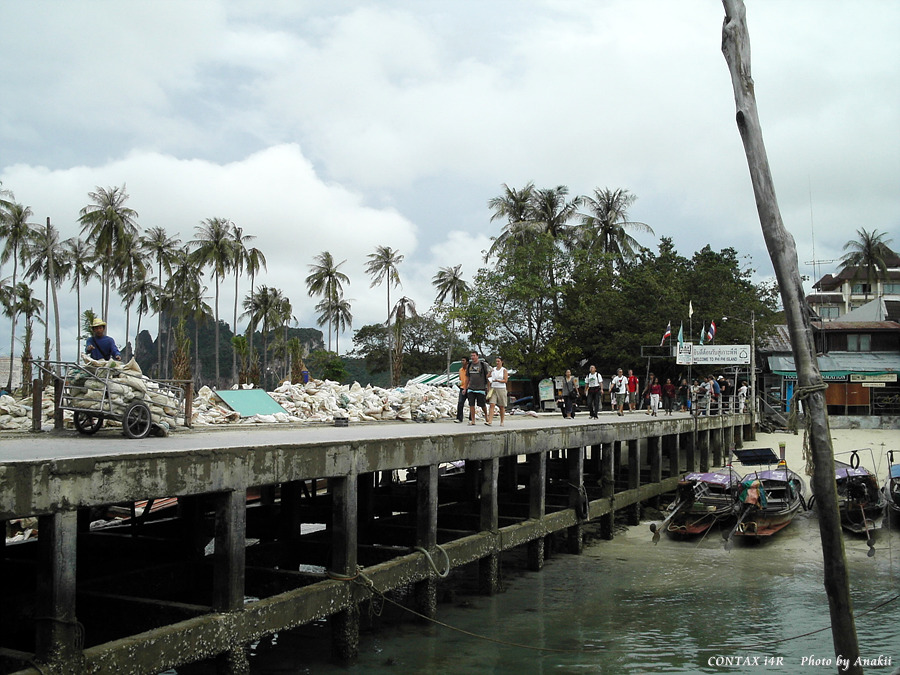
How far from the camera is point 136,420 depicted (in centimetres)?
1022

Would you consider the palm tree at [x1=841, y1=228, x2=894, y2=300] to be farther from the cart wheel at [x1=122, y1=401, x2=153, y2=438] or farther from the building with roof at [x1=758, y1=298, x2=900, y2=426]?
the cart wheel at [x1=122, y1=401, x2=153, y2=438]

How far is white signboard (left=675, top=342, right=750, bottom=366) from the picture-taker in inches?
1246

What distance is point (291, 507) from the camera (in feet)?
44.8

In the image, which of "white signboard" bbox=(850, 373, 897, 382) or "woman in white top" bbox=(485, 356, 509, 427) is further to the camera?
"white signboard" bbox=(850, 373, 897, 382)

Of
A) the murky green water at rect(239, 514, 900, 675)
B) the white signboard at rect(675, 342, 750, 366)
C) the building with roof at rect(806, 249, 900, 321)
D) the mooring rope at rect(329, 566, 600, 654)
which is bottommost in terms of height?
the murky green water at rect(239, 514, 900, 675)

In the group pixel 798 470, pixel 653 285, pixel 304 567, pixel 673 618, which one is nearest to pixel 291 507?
pixel 304 567

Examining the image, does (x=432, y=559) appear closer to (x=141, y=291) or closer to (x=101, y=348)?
(x=101, y=348)

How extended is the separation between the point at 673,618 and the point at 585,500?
187 inches

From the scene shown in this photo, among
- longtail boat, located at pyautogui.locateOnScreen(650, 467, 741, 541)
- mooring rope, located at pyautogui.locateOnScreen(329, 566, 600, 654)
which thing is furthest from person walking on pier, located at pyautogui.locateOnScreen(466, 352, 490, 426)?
longtail boat, located at pyautogui.locateOnScreen(650, 467, 741, 541)

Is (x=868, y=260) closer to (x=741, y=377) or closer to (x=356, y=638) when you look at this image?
(x=741, y=377)

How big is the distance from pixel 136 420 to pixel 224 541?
9.42 ft

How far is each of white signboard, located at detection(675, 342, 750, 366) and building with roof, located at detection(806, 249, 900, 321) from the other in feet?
131

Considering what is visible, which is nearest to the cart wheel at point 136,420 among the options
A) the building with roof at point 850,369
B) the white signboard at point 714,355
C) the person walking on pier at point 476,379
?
the person walking on pier at point 476,379

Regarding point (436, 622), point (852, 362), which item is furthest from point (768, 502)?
point (852, 362)
